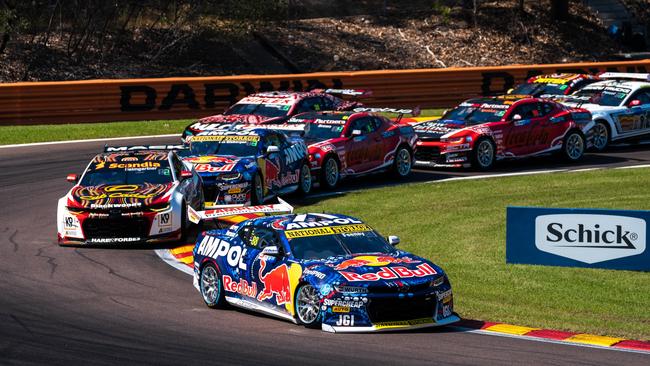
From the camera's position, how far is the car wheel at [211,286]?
14438 mm

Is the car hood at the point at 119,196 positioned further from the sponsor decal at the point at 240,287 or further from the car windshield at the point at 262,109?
the car windshield at the point at 262,109

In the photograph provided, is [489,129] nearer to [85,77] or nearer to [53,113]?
[53,113]

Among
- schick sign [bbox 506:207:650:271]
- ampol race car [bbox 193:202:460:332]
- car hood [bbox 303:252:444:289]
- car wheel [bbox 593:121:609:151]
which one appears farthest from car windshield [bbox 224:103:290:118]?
car hood [bbox 303:252:444:289]

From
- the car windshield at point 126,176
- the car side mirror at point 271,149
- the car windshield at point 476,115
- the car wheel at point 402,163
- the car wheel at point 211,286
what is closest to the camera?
the car wheel at point 211,286

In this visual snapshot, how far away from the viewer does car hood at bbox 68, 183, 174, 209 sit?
18.5 m

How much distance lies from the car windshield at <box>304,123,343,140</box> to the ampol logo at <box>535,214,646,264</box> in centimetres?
894

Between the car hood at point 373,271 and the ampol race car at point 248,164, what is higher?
the car hood at point 373,271

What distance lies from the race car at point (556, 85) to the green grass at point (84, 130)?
9361mm

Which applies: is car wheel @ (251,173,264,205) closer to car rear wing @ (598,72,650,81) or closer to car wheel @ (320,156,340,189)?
car wheel @ (320,156,340,189)

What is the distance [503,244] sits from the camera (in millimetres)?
18547

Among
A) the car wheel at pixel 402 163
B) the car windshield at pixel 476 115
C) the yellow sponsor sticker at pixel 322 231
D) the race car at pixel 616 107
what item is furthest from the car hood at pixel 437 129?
the yellow sponsor sticker at pixel 322 231

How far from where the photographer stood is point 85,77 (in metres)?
41.0

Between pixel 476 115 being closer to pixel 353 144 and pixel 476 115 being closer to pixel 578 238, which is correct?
pixel 353 144

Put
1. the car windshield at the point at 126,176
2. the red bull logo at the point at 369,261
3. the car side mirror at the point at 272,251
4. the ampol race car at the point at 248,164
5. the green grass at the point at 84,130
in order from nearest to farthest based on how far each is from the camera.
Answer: the red bull logo at the point at 369,261
the car side mirror at the point at 272,251
the car windshield at the point at 126,176
the ampol race car at the point at 248,164
the green grass at the point at 84,130
